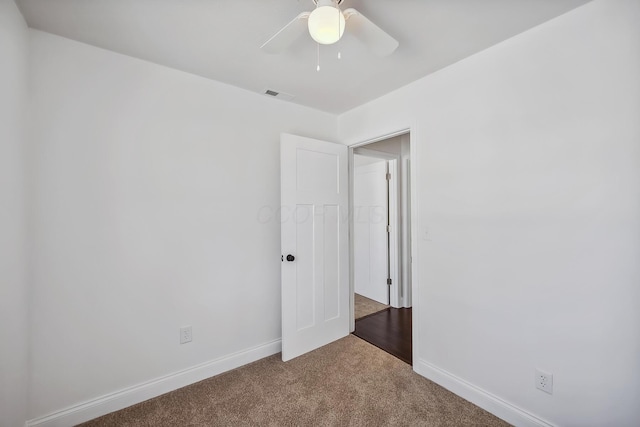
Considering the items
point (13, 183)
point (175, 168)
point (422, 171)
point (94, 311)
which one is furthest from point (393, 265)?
point (13, 183)

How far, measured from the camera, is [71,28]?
154 centimetres

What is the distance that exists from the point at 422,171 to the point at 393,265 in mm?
1756

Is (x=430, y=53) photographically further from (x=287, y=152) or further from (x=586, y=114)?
(x=287, y=152)

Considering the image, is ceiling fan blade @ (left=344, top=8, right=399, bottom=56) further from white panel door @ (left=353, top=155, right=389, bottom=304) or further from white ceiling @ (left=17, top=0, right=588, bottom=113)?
white panel door @ (left=353, top=155, right=389, bottom=304)

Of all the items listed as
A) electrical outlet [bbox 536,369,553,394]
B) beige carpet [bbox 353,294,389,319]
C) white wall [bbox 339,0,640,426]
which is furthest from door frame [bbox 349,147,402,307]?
electrical outlet [bbox 536,369,553,394]

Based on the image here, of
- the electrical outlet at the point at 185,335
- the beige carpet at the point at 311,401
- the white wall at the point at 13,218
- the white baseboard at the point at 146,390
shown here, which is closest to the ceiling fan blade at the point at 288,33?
the white wall at the point at 13,218

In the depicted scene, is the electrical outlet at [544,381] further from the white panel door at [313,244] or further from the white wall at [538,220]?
the white panel door at [313,244]

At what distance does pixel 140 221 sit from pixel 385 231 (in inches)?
109

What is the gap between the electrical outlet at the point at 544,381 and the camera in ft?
4.95

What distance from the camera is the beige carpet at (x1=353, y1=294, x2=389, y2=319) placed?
341 centimetres

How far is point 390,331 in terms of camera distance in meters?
2.91

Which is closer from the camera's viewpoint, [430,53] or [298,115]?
[430,53]

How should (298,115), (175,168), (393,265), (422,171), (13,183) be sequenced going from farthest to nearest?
(393,265), (298,115), (422,171), (175,168), (13,183)

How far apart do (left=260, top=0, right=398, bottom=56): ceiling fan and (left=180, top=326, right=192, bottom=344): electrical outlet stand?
6.53ft
